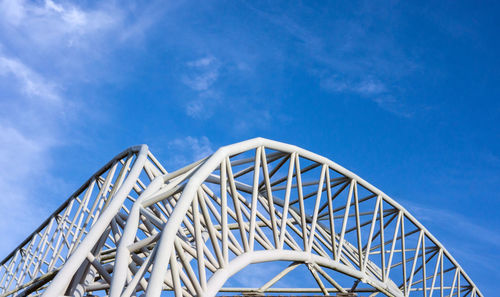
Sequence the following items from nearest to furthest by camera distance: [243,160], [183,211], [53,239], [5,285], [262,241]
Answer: [183,211]
[262,241]
[243,160]
[53,239]
[5,285]

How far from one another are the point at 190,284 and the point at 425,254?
26766 millimetres

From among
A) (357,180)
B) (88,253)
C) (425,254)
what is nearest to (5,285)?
(88,253)

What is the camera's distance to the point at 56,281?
75.8 ft

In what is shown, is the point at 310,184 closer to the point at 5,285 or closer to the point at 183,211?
the point at 183,211

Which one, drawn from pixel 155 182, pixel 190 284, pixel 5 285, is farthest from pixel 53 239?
pixel 190 284

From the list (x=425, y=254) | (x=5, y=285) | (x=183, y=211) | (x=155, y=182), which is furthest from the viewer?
(x=5, y=285)

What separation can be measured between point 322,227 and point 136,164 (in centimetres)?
1844

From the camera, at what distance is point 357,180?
36344 millimetres

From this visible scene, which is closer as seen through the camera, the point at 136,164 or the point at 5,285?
the point at 136,164

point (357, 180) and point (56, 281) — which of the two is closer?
point (56, 281)

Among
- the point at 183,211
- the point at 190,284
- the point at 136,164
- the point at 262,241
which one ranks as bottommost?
the point at 190,284

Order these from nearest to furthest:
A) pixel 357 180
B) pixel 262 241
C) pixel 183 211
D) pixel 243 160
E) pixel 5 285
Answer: pixel 183 211, pixel 262 241, pixel 243 160, pixel 357 180, pixel 5 285

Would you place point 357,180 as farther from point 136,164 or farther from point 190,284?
point 190,284

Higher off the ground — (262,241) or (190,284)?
(262,241)
